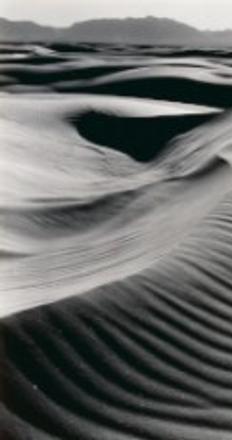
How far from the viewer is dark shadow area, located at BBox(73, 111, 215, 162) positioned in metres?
7.26

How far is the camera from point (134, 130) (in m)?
7.54

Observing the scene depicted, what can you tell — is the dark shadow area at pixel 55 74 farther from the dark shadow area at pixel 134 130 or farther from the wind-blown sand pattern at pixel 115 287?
the wind-blown sand pattern at pixel 115 287

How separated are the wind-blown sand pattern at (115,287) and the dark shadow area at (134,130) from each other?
0.05 meters

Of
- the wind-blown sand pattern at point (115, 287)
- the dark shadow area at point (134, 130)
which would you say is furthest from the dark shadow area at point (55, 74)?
the wind-blown sand pattern at point (115, 287)

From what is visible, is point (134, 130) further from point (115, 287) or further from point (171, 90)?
point (115, 287)

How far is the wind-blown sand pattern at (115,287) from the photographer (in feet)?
8.29

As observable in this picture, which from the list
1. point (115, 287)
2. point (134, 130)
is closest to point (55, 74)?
point (134, 130)

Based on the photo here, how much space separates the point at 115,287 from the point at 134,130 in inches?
179

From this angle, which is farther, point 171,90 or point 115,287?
point 171,90

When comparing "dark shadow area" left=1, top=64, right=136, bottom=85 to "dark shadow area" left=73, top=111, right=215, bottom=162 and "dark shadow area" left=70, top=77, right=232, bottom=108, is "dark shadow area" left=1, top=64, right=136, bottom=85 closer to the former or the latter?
"dark shadow area" left=70, top=77, right=232, bottom=108

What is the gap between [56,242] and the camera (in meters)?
4.40

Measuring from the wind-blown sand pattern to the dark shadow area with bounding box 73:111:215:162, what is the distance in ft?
0.15

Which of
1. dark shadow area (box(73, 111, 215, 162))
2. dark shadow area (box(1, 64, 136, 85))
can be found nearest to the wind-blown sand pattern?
dark shadow area (box(73, 111, 215, 162))

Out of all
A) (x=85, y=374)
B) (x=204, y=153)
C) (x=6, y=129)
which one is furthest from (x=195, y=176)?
(x=85, y=374)
